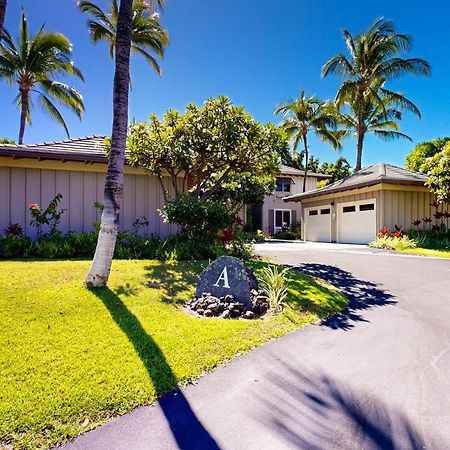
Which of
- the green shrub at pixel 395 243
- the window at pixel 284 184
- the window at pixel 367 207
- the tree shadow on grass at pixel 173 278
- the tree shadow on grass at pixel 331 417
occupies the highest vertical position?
the window at pixel 284 184

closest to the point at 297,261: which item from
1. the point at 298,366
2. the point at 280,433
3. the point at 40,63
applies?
the point at 298,366

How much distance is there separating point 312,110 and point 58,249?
23457 millimetres

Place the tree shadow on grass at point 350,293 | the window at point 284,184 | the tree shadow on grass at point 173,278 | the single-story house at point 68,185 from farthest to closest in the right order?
the window at point 284,184 < the single-story house at point 68,185 < the tree shadow on grass at point 173,278 < the tree shadow on grass at point 350,293

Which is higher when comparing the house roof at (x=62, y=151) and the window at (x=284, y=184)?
the window at (x=284, y=184)

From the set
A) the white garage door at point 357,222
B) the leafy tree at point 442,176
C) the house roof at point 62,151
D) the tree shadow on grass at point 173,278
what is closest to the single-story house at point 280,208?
the white garage door at point 357,222

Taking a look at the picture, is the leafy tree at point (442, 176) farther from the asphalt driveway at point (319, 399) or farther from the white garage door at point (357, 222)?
the asphalt driveway at point (319, 399)

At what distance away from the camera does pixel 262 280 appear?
21.0ft

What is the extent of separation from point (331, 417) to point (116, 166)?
15.9 feet

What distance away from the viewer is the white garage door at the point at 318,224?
19469 mm

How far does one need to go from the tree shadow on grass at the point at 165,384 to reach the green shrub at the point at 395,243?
40.8 feet

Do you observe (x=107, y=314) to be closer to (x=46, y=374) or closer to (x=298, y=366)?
(x=46, y=374)

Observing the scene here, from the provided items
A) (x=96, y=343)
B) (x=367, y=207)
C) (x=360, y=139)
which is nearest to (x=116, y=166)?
(x=96, y=343)

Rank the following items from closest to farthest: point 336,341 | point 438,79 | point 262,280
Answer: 1. point 336,341
2. point 262,280
3. point 438,79

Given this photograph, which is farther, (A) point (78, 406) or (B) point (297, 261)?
(B) point (297, 261)
